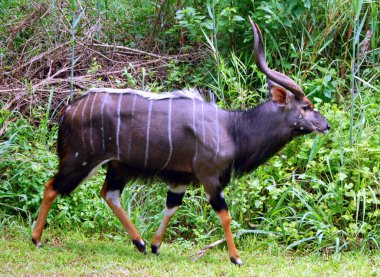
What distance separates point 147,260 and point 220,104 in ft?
6.92

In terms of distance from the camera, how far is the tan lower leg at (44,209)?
5723 mm

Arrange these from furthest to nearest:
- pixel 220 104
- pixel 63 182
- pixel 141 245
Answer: pixel 220 104 < pixel 141 245 < pixel 63 182

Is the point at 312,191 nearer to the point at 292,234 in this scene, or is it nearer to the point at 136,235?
the point at 292,234

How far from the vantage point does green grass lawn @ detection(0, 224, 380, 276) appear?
5336 mm

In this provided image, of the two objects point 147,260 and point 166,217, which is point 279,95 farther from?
point 147,260

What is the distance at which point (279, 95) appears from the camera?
18.7 ft

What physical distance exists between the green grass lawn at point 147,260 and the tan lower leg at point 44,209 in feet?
0.30

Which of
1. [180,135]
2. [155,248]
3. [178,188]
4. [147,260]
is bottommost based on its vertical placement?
[155,248]

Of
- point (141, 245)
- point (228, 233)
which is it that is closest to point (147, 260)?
point (141, 245)

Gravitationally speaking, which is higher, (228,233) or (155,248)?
(228,233)

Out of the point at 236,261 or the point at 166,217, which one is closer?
the point at 236,261

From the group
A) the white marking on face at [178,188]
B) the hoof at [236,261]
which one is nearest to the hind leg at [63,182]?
the white marking on face at [178,188]

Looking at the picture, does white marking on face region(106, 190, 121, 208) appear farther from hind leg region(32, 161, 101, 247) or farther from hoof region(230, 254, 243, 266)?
hoof region(230, 254, 243, 266)

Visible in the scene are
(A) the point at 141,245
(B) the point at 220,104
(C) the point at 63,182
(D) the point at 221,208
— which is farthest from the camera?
(B) the point at 220,104
